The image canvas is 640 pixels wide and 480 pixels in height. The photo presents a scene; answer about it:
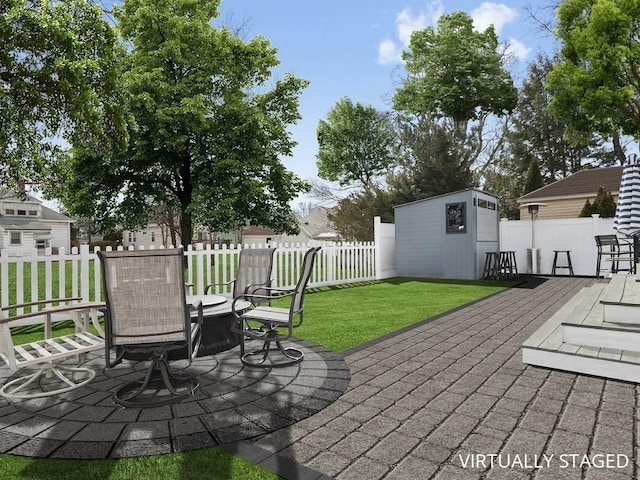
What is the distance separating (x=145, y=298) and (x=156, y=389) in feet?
3.19

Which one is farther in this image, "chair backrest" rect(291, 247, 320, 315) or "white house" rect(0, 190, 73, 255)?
"white house" rect(0, 190, 73, 255)

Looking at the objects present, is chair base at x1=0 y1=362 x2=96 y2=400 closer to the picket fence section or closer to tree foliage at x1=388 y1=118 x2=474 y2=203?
the picket fence section

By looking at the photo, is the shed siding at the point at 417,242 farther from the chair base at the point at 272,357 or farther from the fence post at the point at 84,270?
the fence post at the point at 84,270

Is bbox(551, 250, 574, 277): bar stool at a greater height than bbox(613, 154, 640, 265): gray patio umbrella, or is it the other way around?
bbox(613, 154, 640, 265): gray patio umbrella

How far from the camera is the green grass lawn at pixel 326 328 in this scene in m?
2.36

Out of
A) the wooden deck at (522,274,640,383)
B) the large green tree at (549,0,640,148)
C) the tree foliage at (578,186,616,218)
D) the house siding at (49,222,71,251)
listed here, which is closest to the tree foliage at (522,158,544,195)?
the large green tree at (549,0,640,148)

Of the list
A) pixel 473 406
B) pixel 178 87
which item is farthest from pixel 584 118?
pixel 473 406

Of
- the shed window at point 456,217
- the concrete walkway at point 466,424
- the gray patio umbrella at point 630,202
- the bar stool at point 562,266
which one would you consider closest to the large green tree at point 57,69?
the concrete walkway at point 466,424

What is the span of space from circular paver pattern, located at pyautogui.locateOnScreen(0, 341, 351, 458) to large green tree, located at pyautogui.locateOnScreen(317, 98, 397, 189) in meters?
33.8

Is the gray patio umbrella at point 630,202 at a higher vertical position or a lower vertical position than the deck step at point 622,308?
higher

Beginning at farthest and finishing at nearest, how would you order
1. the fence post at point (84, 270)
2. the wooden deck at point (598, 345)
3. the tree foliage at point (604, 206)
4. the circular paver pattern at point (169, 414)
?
the tree foliage at point (604, 206) < the fence post at point (84, 270) < the wooden deck at point (598, 345) < the circular paver pattern at point (169, 414)

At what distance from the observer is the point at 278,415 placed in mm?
3039

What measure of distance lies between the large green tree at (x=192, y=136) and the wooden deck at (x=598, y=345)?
13.2 metres

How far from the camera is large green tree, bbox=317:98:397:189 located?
37.3 meters
